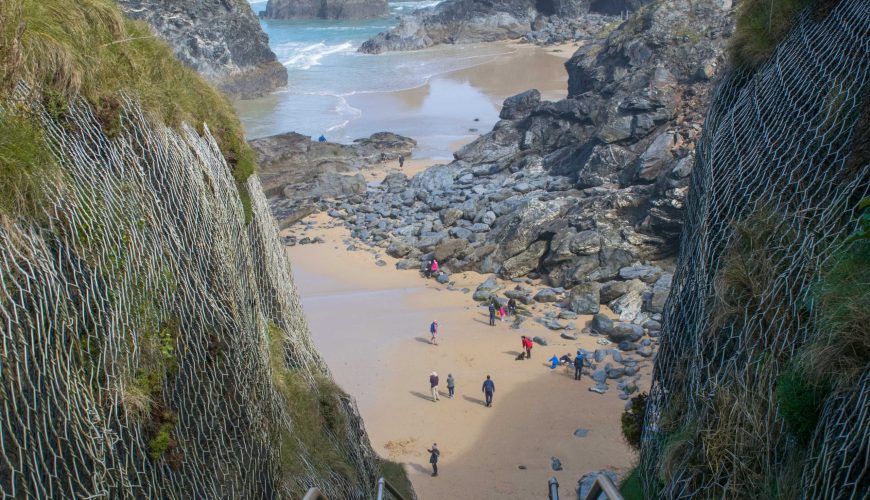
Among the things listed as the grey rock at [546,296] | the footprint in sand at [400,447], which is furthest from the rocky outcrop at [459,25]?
the footprint in sand at [400,447]

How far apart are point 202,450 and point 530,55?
72843mm

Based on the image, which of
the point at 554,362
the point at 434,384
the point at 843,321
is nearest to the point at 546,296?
the point at 554,362

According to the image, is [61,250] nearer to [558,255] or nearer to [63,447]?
[63,447]

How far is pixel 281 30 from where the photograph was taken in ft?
352

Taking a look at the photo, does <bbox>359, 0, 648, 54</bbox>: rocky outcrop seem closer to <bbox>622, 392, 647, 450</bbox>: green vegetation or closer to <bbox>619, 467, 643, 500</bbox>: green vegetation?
<bbox>622, 392, 647, 450</bbox>: green vegetation

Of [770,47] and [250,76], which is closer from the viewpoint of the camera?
[770,47]

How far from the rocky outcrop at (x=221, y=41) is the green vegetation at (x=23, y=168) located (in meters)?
57.0

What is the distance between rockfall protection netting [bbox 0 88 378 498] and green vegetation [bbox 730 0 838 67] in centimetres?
783

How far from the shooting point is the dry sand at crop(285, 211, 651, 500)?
17828 millimetres

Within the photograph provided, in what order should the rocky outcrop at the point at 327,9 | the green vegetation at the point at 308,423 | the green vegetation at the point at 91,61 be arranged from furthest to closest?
the rocky outcrop at the point at 327,9
the green vegetation at the point at 308,423
the green vegetation at the point at 91,61

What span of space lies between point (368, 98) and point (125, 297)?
59471mm

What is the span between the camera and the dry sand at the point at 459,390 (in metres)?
17.8

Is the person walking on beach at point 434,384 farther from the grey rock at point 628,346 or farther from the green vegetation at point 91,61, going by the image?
the green vegetation at point 91,61

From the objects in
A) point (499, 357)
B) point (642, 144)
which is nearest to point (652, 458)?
point (499, 357)
